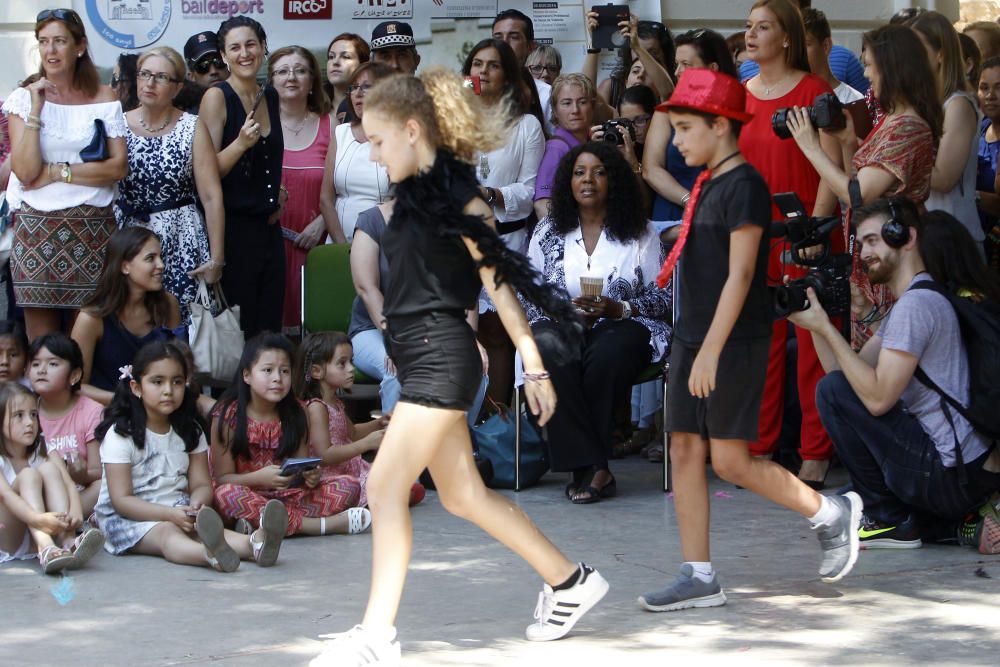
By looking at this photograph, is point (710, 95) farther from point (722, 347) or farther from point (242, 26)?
point (242, 26)

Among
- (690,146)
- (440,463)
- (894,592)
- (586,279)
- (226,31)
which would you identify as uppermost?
(226,31)

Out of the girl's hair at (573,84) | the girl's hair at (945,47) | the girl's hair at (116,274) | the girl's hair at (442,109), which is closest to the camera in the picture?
the girl's hair at (442,109)

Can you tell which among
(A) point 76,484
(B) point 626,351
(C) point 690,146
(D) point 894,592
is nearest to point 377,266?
(B) point 626,351

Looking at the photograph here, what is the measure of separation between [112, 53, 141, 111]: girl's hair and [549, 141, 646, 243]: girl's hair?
2.24 meters

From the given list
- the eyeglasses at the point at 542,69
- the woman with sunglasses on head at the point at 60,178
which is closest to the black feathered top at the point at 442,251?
the woman with sunglasses on head at the point at 60,178

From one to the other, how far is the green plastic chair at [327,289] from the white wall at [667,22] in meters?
1.80

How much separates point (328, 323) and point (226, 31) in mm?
1597

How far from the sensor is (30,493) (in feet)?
17.6

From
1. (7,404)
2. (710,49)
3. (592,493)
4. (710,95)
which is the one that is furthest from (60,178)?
(710,95)

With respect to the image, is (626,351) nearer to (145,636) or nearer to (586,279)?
(586,279)

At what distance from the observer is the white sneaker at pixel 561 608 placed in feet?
13.9

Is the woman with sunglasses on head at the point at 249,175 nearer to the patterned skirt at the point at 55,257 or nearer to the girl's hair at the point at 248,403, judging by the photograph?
the patterned skirt at the point at 55,257

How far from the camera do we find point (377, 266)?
716cm

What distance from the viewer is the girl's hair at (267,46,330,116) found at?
7.98 m
